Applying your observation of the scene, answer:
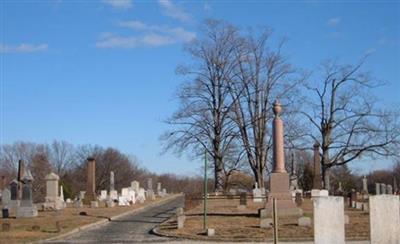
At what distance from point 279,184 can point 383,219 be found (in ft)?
58.4

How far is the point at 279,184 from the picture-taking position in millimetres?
29391

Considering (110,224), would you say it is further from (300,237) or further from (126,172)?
(126,172)

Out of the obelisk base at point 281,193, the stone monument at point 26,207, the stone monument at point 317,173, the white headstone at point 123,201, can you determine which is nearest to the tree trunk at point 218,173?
the white headstone at point 123,201

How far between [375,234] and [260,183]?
4085 centimetres

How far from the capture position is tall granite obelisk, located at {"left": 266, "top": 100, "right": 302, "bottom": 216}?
28906 mm

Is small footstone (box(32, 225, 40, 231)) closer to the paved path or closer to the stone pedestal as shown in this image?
the paved path

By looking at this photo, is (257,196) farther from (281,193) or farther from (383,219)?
(383,219)

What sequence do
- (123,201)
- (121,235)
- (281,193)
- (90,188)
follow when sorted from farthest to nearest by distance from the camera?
(90,188), (123,201), (281,193), (121,235)

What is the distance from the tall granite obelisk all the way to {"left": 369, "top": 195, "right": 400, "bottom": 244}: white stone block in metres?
16.9

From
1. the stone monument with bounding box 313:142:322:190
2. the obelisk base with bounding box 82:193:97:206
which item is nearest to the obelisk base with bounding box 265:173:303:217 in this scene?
the stone monument with bounding box 313:142:322:190

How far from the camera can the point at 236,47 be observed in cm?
5378

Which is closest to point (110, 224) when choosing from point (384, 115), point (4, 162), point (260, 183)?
point (260, 183)

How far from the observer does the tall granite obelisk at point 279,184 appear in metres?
28.9

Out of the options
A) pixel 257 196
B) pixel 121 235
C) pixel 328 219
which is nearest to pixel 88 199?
pixel 257 196
